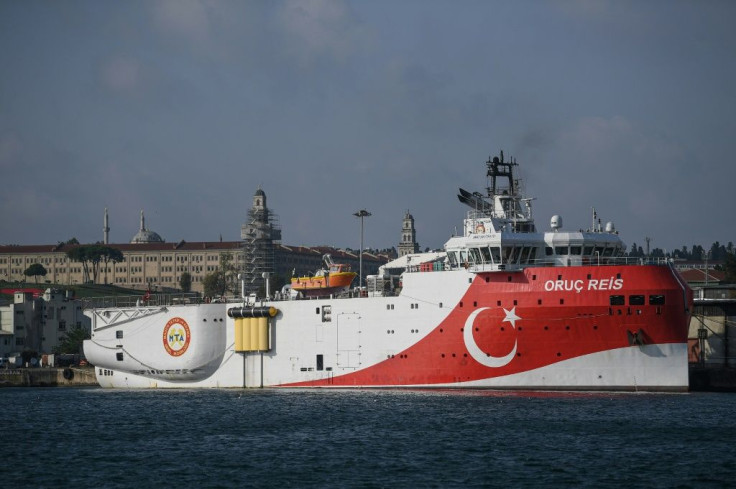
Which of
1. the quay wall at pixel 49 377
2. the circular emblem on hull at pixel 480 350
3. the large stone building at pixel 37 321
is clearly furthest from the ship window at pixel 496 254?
the large stone building at pixel 37 321

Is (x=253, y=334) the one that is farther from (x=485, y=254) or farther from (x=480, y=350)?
(x=485, y=254)

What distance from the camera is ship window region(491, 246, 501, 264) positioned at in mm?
49469

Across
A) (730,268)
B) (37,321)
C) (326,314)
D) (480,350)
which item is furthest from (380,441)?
(37,321)

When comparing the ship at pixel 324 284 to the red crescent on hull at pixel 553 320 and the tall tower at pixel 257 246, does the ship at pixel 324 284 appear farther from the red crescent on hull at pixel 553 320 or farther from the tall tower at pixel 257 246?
the tall tower at pixel 257 246

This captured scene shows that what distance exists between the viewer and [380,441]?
3862 centimetres

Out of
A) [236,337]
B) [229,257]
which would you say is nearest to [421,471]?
[236,337]

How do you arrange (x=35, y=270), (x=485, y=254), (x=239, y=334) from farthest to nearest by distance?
(x=35, y=270)
(x=239, y=334)
(x=485, y=254)

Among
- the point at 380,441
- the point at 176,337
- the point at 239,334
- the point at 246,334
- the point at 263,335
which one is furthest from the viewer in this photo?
the point at 176,337

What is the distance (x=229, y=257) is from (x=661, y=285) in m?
134

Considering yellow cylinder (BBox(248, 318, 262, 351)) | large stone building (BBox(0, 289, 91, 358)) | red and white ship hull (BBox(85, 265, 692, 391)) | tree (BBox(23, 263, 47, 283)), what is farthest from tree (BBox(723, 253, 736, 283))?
tree (BBox(23, 263, 47, 283))

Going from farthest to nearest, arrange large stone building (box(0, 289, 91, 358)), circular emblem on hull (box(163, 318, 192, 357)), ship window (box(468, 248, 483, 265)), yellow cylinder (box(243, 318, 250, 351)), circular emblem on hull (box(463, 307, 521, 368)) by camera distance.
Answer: large stone building (box(0, 289, 91, 358)), circular emblem on hull (box(163, 318, 192, 357)), yellow cylinder (box(243, 318, 250, 351)), ship window (box(468, 248, 483, 265)), circular emblem on hull (box(463, 307, 521, 368))

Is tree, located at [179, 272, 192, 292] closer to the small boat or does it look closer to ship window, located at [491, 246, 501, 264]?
the small boat

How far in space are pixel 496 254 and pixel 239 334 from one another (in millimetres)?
15652

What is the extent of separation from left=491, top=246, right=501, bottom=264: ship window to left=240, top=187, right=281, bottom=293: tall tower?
105977mm
